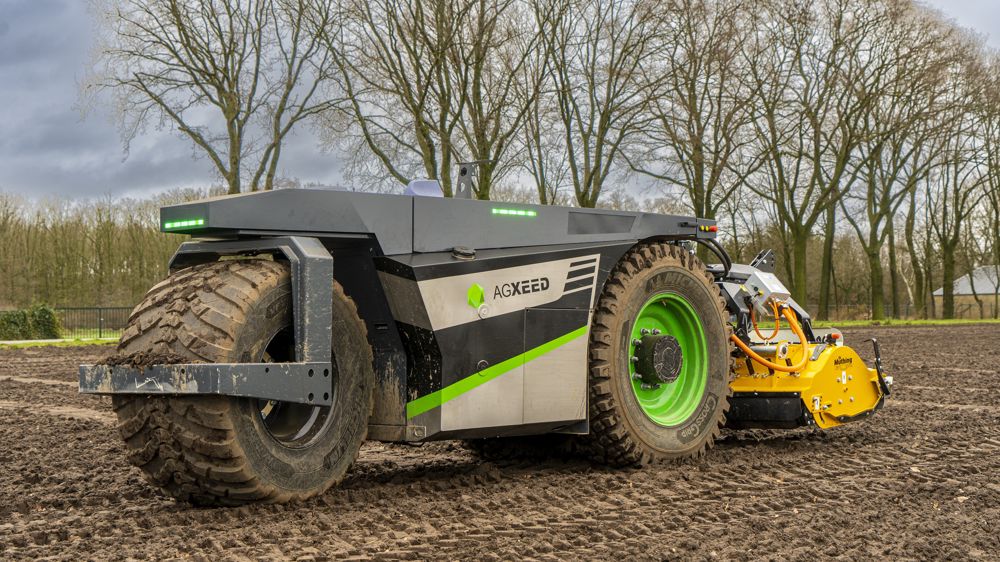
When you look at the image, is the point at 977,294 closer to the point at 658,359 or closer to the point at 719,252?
the point at 719,252

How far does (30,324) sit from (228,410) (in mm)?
28798

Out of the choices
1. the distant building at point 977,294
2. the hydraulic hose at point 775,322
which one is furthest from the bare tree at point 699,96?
the distant building at point 977,294

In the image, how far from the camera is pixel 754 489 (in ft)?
19.3

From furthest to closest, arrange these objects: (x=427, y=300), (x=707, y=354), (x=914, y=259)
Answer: (x=914, y=259) < (x=707, y=354) < (x=427, y=300)

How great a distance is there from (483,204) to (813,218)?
108 feet

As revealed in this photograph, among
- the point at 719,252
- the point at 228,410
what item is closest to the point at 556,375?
the point at 228,410

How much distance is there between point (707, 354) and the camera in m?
6.98

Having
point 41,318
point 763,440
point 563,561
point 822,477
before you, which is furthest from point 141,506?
point 41,318

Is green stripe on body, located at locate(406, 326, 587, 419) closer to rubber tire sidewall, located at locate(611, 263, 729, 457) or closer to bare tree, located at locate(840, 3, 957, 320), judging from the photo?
rubber tire sidewall, located at locate(611, 263, 729, 457)

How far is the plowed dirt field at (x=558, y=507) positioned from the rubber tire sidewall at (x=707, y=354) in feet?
0.81

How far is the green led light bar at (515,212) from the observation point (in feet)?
19.2

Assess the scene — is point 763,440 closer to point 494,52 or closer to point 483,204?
point 483,204

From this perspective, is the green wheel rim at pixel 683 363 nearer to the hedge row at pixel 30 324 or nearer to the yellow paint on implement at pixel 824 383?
the yellow paint on implement at pixel 824 383

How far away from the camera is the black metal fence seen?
3284cm
